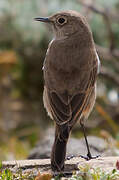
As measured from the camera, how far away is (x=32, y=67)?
45.9 ft

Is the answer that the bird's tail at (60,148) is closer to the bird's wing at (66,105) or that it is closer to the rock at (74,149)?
the bird's wing at (66,105)

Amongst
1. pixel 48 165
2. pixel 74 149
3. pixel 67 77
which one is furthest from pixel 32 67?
pixel 48 165

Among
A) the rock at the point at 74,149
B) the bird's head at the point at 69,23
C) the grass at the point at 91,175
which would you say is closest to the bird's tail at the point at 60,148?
the grass at the point at 91,175

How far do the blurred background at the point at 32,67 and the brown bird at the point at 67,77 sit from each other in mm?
5335

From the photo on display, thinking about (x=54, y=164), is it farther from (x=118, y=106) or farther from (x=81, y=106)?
(x=118, y=106)

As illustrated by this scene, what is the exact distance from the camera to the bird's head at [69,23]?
6.45m

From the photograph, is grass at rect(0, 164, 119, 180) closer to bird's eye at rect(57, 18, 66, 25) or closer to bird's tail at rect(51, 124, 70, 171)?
bird's tail at rect(51, 124, 70, 171)

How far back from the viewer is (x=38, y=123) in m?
13.7

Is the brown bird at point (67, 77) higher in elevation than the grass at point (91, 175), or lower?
higher

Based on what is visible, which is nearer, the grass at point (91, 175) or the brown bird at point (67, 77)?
the grass at point (91, 175)

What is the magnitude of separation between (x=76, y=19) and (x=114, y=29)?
663 centimetres

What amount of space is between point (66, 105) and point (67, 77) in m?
0.40

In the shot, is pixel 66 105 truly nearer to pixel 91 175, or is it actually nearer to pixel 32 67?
pixel 91 175

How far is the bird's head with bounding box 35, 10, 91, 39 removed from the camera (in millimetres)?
6445
